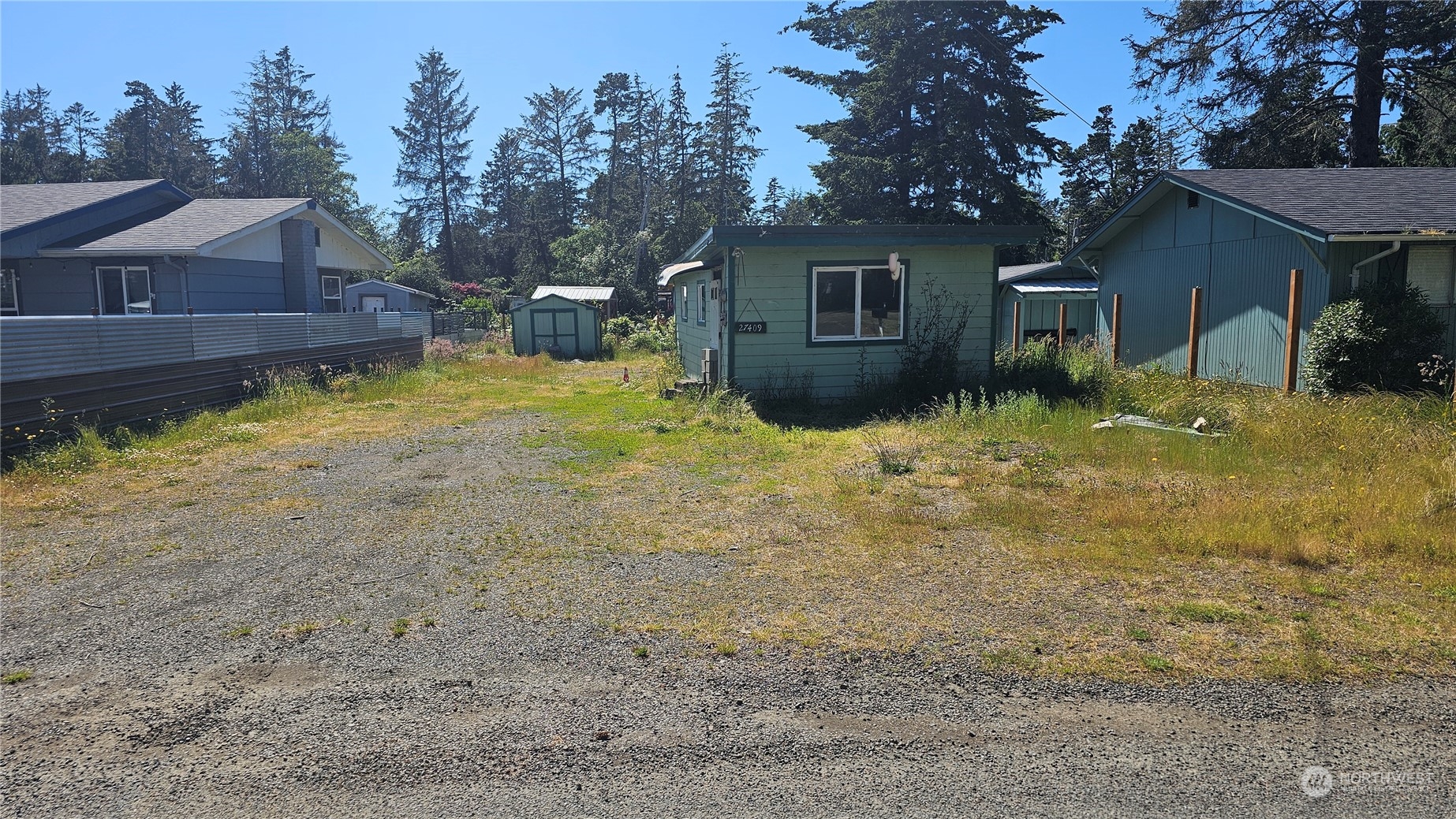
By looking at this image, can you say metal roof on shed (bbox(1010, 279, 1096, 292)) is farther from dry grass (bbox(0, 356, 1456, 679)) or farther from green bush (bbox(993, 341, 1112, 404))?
dry grass (bbox(0, 356, 1456, 679))

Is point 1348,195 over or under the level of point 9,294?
over

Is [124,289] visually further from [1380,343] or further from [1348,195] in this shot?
[1348,195]

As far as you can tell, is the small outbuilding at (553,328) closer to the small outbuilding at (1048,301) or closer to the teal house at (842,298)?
the small outbuilding at (1048,301)

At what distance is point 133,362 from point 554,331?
638 inches

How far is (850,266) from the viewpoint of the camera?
510 inches

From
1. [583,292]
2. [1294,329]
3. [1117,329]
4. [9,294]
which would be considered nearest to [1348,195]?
[1294,329]

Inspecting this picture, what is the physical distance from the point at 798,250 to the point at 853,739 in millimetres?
10087

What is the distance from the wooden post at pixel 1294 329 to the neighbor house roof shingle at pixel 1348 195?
742 millimetres

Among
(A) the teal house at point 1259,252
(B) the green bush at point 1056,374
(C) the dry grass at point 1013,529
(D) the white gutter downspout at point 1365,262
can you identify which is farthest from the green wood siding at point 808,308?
(D) the white gutter downspout at point 1365,262

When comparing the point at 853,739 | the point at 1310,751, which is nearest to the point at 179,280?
the point at 853,739

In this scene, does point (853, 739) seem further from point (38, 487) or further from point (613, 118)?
point (613, 118)

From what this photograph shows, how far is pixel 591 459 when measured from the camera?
364 inches

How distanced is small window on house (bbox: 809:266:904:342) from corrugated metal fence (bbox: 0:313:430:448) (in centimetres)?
884

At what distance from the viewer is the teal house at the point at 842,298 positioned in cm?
1269
